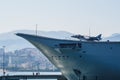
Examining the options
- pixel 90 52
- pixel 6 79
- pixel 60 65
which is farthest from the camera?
pixel 6 79

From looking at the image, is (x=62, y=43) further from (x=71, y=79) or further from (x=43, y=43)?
(x=71, y=79)

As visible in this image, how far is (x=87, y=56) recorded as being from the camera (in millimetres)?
61406

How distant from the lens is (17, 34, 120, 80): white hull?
201ft

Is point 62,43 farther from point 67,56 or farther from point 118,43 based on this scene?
point 118,43

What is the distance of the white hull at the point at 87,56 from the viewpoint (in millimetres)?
61406

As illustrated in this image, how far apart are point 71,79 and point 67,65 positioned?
3205 millimetres

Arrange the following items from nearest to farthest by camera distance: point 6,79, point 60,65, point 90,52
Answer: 1. point 90,52
2. point 60,65
3. point 6,79

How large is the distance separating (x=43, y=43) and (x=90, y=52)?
720 cm

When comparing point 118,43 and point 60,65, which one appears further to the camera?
point 60,65

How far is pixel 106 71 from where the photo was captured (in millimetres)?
61969

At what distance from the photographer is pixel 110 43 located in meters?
61.8

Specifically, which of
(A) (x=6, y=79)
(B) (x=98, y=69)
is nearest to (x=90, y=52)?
(B) (x=98, y=69)

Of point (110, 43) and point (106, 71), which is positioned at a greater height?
point (110, 43)

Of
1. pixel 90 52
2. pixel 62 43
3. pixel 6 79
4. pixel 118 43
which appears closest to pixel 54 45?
pixel 62 43
